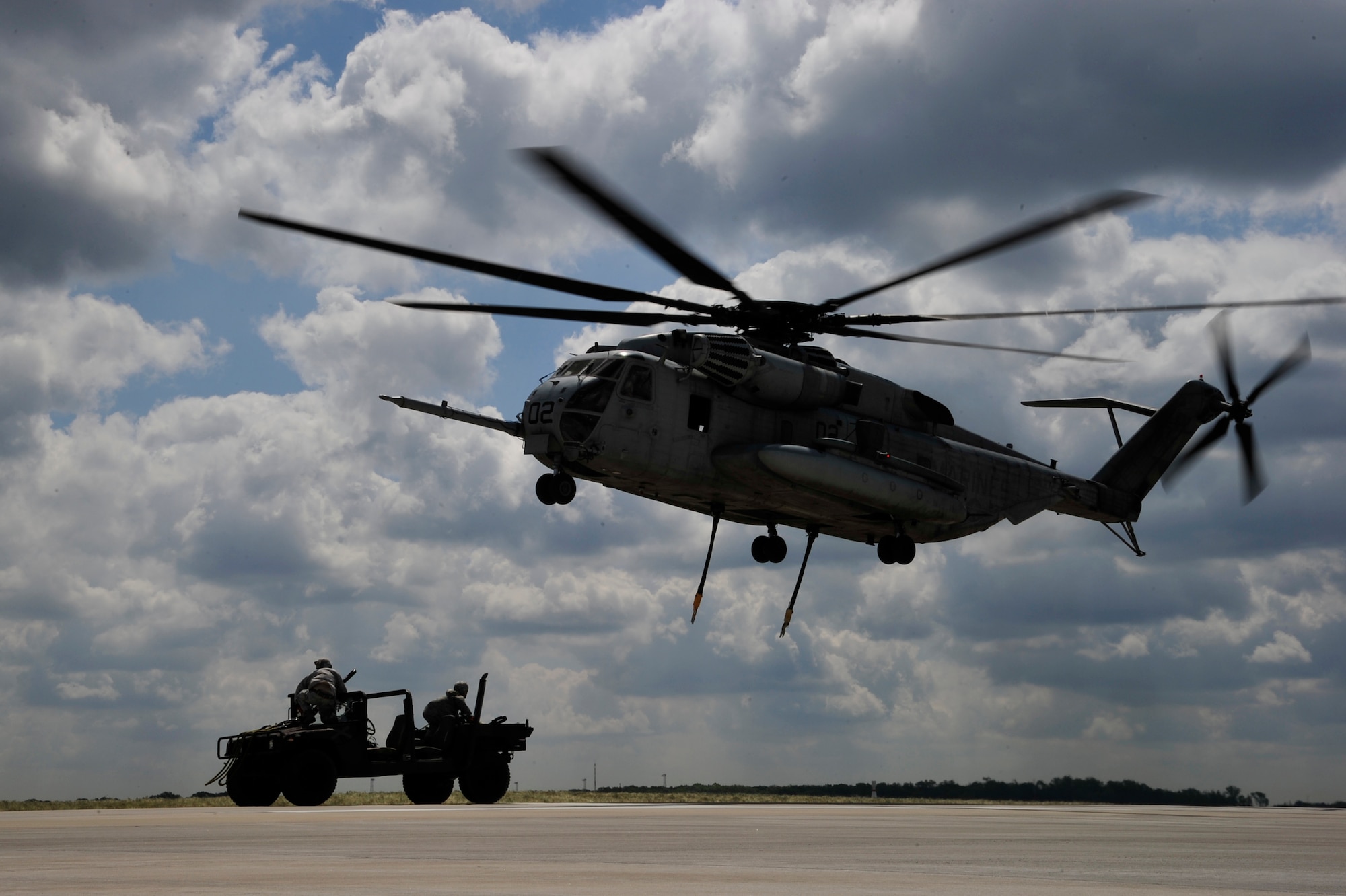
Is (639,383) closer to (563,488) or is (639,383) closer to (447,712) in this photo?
(563,488)

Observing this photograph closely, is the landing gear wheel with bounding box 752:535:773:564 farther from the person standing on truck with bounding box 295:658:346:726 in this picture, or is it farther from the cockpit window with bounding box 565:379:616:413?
the person standing on truck with bounding box 295:658:346:726

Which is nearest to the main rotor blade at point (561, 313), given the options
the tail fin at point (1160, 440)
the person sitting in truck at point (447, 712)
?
the person sitting in truck at point (447, 712)

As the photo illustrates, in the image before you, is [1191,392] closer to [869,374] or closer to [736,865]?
[869,374]

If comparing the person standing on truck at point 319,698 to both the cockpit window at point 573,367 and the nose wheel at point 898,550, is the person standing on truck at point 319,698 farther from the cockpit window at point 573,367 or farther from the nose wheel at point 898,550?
the nose wheel at point 898,550

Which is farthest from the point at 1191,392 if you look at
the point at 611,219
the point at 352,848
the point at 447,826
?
the point at 352,848

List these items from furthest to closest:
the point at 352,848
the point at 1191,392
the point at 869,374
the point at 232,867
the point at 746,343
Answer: the point at 1191,392 → the point at 869,374 → the point at 746,343 → the point at 352,848 → the point at 232,867

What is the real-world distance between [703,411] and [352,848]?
14.6 m

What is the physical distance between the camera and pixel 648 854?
9039mm

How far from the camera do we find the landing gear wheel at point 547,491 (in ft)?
71.7

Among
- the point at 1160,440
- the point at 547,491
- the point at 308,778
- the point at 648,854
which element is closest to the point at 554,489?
the point at 547,491

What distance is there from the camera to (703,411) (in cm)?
2311

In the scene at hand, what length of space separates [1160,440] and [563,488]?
54.9 feet

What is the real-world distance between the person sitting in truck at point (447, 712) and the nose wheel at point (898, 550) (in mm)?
10910

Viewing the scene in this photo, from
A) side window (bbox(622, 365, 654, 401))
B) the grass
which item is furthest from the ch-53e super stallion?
the grass
